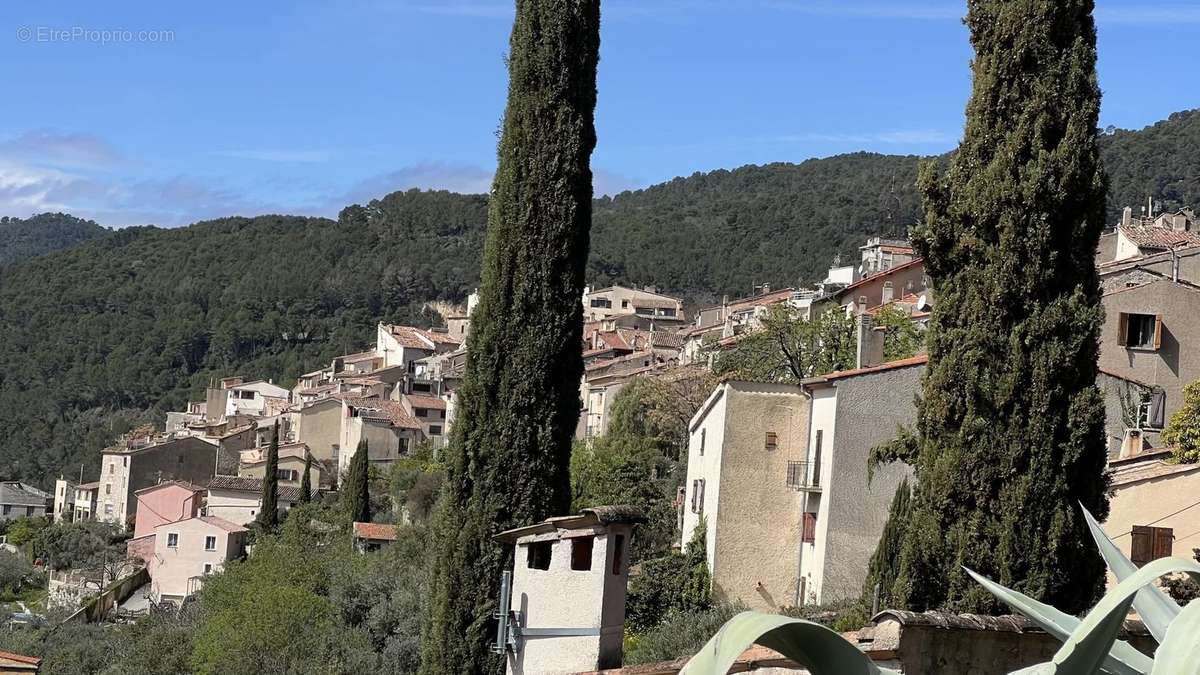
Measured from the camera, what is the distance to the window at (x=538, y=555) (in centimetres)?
1146

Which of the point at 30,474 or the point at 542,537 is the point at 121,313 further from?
the point at 542,537

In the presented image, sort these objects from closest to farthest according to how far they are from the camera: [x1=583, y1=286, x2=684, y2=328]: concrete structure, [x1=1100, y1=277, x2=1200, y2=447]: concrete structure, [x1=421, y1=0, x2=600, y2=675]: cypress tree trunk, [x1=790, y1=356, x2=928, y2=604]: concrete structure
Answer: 1. [x1=421, y1=0, x2=600, y2=675]: cypress tree trunk
2. [x1=790, y1=356, x2=928, y2=604]: concrete structure
3. [x1=1100, y1=277, x2=1200, y2=447]: concrete structure
4. [x1=583, y1=286, x2=684, y2=328]: concrete structure

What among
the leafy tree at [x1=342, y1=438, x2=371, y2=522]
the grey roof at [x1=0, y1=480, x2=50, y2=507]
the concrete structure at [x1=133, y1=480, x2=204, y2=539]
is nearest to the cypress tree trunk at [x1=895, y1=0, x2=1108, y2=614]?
the leafy tree at [x1=342, y1=438, x2=371, y2=522]

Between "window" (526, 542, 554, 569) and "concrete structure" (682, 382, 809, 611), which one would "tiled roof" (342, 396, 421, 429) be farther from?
"window" (526, 542, 554, 569)

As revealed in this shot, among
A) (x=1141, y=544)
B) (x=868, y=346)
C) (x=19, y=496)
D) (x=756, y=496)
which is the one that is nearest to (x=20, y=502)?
(x=19, y=496)

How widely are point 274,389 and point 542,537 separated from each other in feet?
327

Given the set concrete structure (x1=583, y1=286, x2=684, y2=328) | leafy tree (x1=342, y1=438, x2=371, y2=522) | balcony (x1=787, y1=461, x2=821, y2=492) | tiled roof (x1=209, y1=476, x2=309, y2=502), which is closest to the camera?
balcony (x1=787, y1=461, x2=821, y2=492)

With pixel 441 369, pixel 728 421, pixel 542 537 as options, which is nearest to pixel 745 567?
pixel 728 421

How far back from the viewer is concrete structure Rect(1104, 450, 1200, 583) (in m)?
18.4

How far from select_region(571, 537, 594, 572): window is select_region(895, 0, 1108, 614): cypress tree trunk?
241 centimetres

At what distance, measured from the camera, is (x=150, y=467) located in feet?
268

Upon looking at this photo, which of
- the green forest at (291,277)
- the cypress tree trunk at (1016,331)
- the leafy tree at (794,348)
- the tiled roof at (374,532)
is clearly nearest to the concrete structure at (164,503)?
the tiled roof at (374,532)

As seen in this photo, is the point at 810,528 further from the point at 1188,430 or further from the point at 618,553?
the point at 618,553

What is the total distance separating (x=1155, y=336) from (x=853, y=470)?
6003 mm
